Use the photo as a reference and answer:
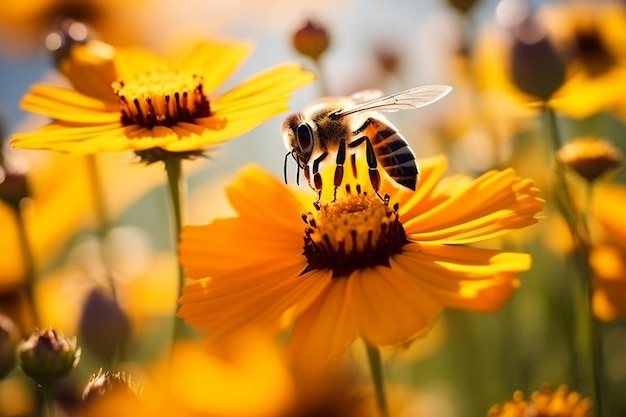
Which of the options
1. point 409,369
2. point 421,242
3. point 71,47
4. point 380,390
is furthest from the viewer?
point 409,369

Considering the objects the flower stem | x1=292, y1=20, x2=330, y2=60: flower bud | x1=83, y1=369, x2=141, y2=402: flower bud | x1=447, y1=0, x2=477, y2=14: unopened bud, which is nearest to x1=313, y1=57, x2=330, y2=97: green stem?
x1=292, y1=20, x2=330, y2=60: flower bud

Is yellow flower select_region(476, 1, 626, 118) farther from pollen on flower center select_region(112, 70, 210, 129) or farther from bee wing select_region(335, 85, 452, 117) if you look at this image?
pollen on flower center select_region(112, 70, 210, 129)

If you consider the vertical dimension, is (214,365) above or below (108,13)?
below

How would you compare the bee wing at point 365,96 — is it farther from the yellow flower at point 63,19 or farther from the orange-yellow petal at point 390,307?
the yellow flower at point 63,19

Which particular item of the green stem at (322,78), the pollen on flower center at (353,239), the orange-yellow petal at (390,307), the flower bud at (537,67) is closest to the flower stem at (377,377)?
the orange-yellow petal at (390,307)

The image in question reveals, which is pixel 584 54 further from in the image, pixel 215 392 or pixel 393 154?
pixel 215 392

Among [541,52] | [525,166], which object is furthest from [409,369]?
[541,52]

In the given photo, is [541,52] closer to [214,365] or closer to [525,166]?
[214,365]
